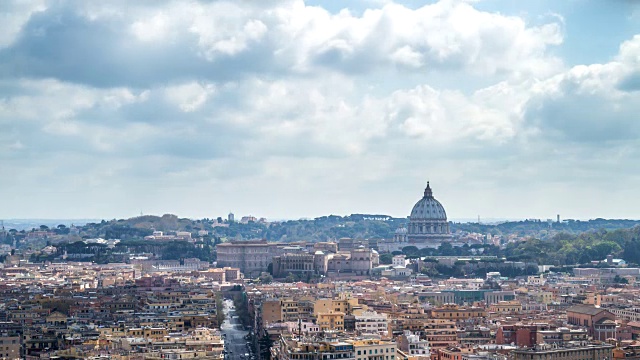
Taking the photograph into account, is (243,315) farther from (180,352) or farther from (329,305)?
(180,352)

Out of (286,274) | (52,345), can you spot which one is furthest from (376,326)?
(286,274)

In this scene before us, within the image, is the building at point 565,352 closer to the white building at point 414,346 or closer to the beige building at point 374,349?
the beige building at point 374,349

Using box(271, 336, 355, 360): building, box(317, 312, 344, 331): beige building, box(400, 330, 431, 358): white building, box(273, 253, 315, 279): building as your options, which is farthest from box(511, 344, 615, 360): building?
box(273, 253, 315, 279): building

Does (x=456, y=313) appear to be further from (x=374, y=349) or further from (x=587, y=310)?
(x=374, y=349)

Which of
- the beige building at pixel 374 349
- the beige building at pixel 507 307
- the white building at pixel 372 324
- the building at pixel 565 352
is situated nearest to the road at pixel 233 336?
the white building at pixel 372 324

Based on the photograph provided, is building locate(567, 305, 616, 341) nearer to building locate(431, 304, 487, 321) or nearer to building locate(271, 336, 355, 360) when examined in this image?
building locate(431, 304, 487, 321)

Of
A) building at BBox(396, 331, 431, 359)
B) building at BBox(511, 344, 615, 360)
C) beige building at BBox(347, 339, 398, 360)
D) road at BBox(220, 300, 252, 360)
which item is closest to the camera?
beige building at BBox(347, 339, 398, 360)
